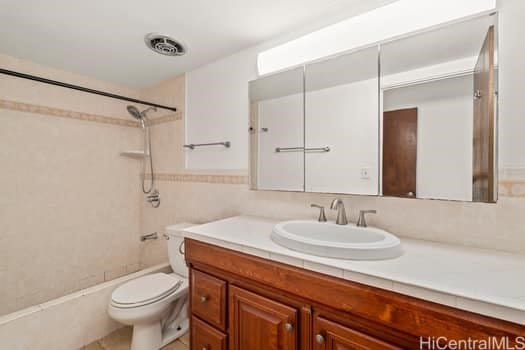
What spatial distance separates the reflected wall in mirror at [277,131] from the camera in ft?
4.97

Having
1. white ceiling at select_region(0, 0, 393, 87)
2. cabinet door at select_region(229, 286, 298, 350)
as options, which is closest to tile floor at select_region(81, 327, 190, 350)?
cabinet door at select_region(229, 286, 298, 350)

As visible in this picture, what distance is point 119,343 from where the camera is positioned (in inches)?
67.2

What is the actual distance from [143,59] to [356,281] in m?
2.05

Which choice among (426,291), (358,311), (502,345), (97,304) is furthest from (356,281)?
(97,304)

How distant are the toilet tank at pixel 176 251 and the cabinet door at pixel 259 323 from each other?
89cm

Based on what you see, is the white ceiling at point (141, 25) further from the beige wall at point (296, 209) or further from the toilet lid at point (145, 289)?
the toilet lid at point (145, 289)

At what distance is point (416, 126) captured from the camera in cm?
112

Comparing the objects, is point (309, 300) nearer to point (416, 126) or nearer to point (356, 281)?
point (356, 281)

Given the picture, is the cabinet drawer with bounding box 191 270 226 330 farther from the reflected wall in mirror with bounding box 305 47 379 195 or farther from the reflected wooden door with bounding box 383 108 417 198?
the reflected wooden door with bounding box 383 108 417 198

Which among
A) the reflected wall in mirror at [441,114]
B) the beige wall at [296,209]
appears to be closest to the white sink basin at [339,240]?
the beige wall at [296,209]

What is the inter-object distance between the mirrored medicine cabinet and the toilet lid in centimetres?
94

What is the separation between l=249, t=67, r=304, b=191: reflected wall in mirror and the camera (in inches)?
59.6

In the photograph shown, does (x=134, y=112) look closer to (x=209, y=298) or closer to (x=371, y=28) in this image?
(x=209, y=298)

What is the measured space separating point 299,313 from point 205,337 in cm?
64
